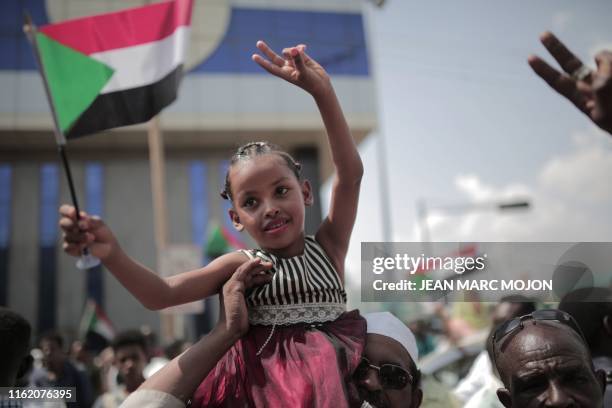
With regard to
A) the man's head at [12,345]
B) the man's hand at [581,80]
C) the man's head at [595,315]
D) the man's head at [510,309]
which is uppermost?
the man's hand at [581,80]

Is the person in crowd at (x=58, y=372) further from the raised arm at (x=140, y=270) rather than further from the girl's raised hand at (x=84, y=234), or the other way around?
the girl's raised hand at (x=84, y=234)

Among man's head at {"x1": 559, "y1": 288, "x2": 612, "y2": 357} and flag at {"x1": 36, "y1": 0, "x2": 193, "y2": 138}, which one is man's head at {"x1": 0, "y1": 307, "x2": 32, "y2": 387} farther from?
man's head at {"x1": 559, "y1": 288, "x2": 612, "y2": 357}

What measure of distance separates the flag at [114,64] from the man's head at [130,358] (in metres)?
2.58

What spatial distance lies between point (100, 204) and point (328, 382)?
2292cm

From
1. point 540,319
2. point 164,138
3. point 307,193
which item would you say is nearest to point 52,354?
point 307,193

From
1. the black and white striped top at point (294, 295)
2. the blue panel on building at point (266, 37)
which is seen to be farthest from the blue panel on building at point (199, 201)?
the black and white striped top at point (294, 295)

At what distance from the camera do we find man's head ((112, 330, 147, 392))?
16.4 feet

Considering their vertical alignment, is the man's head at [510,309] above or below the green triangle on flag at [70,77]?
below

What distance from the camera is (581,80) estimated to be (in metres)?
1.44

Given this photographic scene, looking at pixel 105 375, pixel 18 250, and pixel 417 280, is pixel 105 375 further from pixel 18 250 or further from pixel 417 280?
pixel 18 250

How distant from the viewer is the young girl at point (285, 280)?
1.89 m

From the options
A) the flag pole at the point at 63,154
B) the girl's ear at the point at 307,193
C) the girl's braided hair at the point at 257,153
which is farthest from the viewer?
the girl's ear at the point at 307,193

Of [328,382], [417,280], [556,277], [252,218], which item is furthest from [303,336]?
[556,277]

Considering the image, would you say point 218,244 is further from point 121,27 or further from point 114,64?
point 114,64
